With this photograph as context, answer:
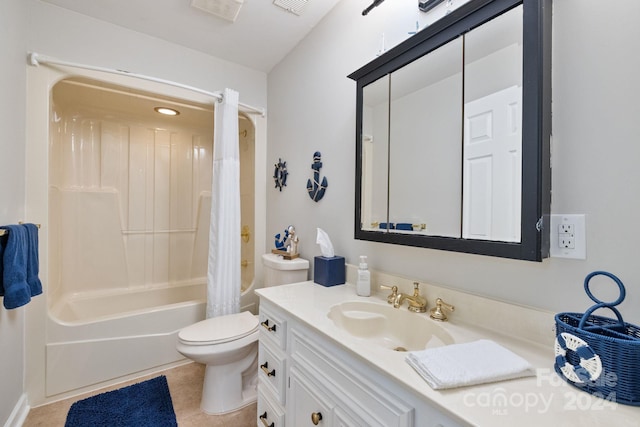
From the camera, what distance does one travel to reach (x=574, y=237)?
81 cm

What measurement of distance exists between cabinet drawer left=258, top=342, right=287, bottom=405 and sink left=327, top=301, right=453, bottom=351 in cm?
32

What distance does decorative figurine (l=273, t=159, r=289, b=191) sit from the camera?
2250mm

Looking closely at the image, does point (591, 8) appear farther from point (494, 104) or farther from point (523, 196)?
point (523, 196)

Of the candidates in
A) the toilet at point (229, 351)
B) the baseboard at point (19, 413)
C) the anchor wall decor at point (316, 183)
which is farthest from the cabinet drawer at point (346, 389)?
the baseboard at point (19, 413)

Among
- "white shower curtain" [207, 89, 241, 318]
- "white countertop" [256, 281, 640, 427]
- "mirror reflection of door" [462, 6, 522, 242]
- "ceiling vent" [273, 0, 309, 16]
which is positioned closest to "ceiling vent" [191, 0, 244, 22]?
"ceiling vent" [273, 0, 309, 16]

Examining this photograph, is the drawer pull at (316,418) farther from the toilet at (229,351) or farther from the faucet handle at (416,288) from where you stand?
the toilet at (229,351)

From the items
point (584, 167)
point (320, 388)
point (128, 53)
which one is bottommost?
point (320, 388)

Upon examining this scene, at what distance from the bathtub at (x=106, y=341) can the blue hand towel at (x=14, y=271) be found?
531 mm

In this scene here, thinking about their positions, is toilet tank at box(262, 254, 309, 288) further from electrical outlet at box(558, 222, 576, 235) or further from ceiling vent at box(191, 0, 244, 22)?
ceiling vent at box(191, 0, 244, 22)

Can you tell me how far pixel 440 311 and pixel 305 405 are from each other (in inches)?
24.3

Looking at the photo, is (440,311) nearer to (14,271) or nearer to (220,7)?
(14,271)

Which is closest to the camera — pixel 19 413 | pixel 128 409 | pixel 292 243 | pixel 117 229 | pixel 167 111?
pixel 19 413

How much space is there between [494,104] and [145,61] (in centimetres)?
233

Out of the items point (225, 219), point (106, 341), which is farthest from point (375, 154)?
point (106, 341)
